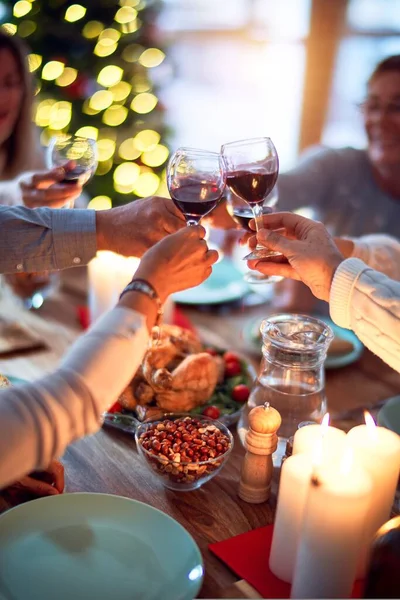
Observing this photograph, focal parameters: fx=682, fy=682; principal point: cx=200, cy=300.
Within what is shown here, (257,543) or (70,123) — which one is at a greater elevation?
(70,123)

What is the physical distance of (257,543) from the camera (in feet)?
3.36

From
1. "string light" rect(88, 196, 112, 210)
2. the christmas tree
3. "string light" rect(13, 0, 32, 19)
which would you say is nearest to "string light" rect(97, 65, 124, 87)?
the christmas tree

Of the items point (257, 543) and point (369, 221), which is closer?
point (257, 543)

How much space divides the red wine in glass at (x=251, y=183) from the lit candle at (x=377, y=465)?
0.52m

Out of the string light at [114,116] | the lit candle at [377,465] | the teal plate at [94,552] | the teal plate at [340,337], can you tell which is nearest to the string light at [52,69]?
the string light at [114,116]

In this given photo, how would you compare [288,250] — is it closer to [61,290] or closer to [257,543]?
[257,543]

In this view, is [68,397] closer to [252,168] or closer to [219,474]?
[219,474]

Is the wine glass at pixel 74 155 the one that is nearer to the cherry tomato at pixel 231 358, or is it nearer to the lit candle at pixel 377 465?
the cherry tomato at pixel 231 358

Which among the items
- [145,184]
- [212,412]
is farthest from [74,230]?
[145,184]

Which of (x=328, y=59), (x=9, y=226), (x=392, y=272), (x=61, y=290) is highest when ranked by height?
(x=328, y=59)

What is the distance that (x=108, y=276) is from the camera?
5.64 ft

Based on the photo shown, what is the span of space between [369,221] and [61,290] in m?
1.15

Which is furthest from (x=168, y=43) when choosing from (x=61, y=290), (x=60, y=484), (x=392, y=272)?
(x=60, y=484)

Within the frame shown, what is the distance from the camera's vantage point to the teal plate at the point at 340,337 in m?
1.66
